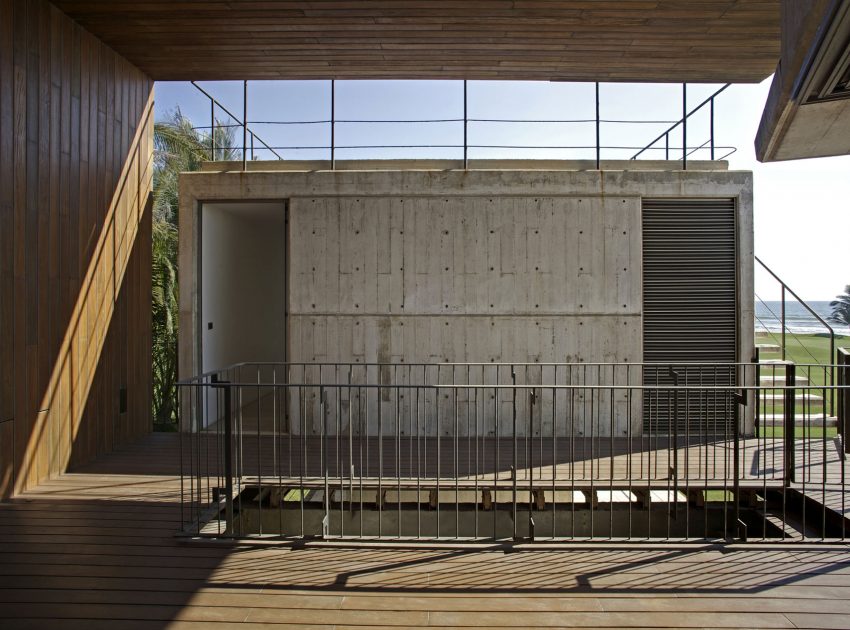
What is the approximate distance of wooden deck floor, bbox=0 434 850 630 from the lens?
3330 mm

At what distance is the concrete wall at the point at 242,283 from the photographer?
29.0 ft

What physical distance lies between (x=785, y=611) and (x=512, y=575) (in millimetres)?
1504

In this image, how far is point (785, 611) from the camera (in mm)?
3396

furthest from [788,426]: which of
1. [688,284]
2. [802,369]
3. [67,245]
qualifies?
[802,369]

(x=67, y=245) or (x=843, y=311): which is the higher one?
(x=67, y=245)

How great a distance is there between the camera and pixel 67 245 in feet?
20.8

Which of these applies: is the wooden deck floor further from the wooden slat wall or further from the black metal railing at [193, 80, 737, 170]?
the black metal railing at [193, 80, 737, 170]

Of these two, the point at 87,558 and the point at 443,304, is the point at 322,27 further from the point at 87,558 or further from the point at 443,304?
the point at 87,558

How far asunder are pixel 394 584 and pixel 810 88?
12.4 ft

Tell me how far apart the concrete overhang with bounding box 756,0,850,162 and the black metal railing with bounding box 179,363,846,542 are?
1.78m

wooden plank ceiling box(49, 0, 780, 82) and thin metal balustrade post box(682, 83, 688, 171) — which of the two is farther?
thin metal balustrade post box(682, 83, 688, 171)

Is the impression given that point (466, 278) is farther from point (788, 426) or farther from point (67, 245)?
point (67, 245)

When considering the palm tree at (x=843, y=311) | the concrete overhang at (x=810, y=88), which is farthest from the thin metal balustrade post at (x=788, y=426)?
the palm tree at (x=843, y=311)

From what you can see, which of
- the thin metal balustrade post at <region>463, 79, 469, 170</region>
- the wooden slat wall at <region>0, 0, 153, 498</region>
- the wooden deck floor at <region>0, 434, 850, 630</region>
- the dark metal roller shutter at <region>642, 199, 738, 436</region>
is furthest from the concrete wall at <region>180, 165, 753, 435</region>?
the wooden deck floor at <region>0, 434, 850, 630</region>
